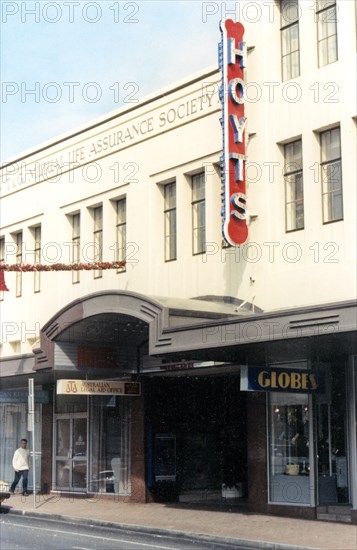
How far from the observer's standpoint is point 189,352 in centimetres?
2000

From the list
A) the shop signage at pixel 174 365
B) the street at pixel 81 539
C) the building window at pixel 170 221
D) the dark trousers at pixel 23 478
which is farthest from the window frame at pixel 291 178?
the dark trousers at pixel 23 478

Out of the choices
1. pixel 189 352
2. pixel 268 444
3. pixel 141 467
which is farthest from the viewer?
pixel 141 467

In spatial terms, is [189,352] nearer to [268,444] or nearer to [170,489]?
[268,444]

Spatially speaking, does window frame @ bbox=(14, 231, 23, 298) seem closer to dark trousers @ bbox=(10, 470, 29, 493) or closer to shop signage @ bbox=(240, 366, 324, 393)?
dark trousers @ bbox=(10, 470, 29, 493)

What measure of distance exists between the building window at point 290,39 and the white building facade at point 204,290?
0.04 meters

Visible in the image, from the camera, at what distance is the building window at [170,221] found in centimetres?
2459

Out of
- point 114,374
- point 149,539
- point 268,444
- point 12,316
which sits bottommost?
point 149,539

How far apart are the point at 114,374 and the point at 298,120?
29.5ft

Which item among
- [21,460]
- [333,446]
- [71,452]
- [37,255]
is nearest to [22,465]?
[21,460]

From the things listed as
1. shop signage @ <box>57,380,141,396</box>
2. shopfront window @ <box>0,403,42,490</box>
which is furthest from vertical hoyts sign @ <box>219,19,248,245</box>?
shopfront window @ <box>0,403,42,490</box>

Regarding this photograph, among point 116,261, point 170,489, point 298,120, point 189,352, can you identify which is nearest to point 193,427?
point 170,489

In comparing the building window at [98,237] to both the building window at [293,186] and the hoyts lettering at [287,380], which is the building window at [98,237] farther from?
the hoyts lettering at [287,380]

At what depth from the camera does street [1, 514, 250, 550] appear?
54.4 ft

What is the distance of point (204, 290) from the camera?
22984 mm
